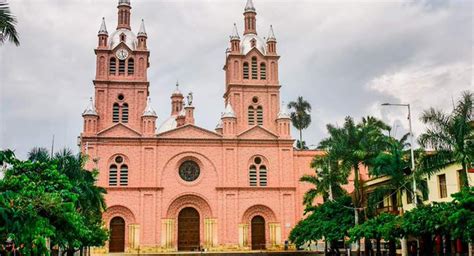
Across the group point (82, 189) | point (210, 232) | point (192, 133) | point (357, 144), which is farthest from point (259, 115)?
point (82, 189)

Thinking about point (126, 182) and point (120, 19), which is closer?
Result: point (126, 182)

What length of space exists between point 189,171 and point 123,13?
17612 millimetres

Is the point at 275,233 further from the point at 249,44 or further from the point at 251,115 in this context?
the point at 249,44

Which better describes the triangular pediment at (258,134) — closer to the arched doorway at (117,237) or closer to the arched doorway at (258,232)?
the arched doorway at (258,232)

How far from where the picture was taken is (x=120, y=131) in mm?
53906

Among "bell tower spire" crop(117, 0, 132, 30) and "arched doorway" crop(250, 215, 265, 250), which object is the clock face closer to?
"bell tower spire" crop(117, 0, 132, 30)

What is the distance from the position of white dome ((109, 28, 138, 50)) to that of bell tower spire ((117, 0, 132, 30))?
23.3 inches

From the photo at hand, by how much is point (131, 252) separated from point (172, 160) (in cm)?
932

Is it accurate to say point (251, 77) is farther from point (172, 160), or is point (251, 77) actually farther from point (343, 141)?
point (343, 141)

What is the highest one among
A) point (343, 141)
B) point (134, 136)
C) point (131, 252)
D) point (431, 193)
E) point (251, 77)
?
point (251, 77)

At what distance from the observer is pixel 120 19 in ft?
190

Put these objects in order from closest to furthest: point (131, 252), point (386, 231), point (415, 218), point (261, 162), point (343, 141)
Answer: point (415, 218) → point (386, 231) → point (343, 141) → point (131, 252) → point (261, 162)

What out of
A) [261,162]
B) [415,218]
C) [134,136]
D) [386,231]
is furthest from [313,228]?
[134,136]

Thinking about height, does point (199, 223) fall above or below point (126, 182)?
below
